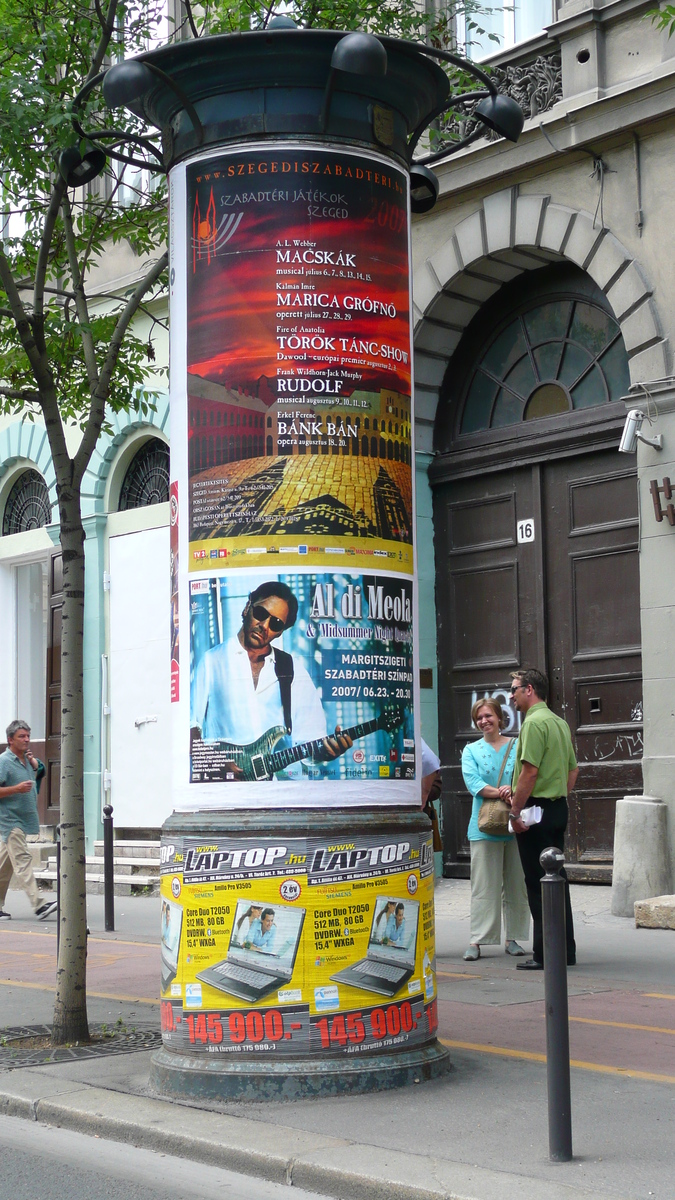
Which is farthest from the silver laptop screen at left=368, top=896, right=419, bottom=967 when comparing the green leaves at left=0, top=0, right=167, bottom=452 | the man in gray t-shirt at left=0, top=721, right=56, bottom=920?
the man in gray t-shirt at left=0, top=721, right=56, bottom=920

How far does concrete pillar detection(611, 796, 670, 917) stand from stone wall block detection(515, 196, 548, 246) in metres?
5.59

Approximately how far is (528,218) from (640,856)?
6263mm

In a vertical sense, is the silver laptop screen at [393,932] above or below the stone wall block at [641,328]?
below

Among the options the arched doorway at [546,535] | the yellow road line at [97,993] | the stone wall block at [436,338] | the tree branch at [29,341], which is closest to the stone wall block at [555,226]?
the arched doorway at [546,535]

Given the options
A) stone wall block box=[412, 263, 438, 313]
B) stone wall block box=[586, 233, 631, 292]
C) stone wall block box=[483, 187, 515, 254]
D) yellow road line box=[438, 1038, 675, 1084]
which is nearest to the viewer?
yellow road line box=[438, 1038, 675, 1084]

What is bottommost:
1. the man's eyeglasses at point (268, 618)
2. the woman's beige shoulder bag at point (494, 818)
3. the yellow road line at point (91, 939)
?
the yellow road line at point (91, 939)

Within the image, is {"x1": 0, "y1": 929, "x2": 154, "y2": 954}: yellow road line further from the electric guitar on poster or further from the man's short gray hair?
the electric guitar on poster

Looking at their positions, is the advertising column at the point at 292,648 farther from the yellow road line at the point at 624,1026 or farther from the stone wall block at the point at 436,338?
the stone wall block at the point at 436,338

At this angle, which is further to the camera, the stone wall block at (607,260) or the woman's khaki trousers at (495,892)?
the stone wall block at (607,260)

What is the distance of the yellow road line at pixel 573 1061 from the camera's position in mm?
6539

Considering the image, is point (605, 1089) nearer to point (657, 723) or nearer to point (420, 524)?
point (657, 723)

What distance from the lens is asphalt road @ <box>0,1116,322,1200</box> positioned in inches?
209

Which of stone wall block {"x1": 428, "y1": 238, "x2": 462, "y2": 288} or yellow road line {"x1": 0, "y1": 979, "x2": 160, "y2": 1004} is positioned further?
stone wall block {"x1": 428, "y1": 238, "x2": 462, "y2": 288}

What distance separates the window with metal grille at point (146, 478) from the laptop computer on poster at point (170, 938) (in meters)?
12.1
